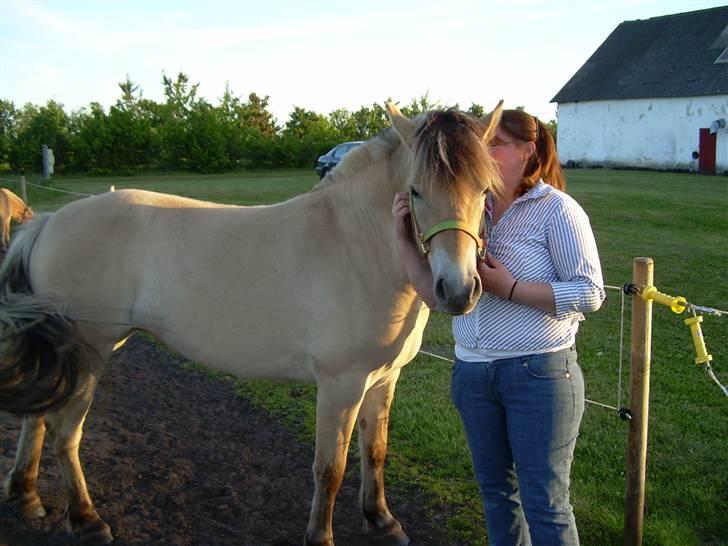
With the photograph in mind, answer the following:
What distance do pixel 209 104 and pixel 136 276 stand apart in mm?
53735

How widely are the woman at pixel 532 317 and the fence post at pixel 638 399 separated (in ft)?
2.39

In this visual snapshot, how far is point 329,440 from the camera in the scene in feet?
10.4

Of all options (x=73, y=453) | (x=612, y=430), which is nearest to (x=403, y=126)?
(x=73, y=453)

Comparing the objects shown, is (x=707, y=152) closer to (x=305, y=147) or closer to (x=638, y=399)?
(x=305, y=147)

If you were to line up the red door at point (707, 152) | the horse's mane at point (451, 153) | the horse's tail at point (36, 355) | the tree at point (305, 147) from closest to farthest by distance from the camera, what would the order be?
1. the horse's mane at point (451, 153)
2. the horse's tail at point (36, 355)
3. the red door at point (707, 152)
4. the tree at point (305, 147)

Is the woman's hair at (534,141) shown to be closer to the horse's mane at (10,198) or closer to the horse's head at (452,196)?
the horse's head at (452,196)

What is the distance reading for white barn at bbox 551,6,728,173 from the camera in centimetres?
3058

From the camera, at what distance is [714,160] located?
3005 cm

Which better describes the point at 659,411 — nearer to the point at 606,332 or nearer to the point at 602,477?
the point at 602,477

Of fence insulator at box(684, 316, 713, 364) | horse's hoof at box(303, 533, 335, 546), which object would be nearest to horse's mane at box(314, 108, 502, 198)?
fence insulator at box(684, 316, 713, 364)

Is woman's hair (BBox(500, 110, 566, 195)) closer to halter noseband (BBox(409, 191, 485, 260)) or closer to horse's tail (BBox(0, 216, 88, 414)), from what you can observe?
halter noseband (BBox(409, 191, 485, 260))

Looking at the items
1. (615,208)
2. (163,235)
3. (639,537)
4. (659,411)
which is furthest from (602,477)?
(615,208)

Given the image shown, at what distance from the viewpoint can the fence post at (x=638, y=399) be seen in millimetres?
3037

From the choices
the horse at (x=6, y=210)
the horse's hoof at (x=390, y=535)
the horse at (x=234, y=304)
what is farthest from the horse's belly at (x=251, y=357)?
the horse at (x=6, y=210)
